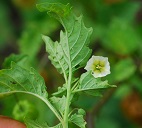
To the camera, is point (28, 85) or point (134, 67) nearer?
point (28, 85)

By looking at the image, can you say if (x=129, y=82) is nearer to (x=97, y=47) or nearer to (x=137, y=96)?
(x=137, y=96)

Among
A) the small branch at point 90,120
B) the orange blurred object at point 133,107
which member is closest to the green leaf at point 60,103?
the small branch at point 90,120

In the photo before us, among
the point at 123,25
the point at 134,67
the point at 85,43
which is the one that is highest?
the point at 123,25

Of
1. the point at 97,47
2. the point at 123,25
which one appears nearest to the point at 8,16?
the point at 97,47

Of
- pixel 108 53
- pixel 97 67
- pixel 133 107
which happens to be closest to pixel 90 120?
pixel 97 67

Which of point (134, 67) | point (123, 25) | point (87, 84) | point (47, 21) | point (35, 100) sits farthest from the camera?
point (47, 21)

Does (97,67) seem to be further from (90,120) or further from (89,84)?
(90,120)
